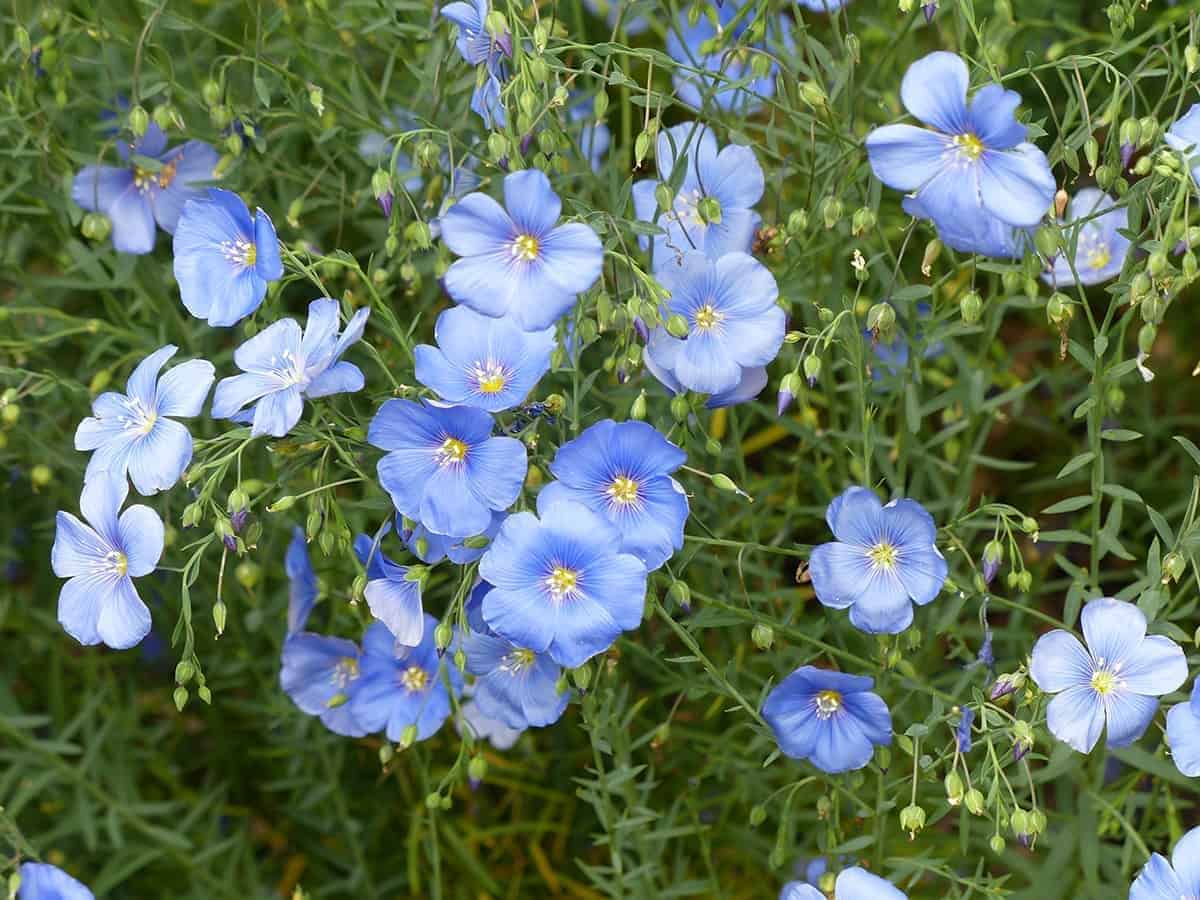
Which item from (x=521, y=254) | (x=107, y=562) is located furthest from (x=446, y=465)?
(x=107, y=562)

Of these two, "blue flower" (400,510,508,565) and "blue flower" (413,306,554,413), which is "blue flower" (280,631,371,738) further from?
"blue flower" (413,306,554,413)

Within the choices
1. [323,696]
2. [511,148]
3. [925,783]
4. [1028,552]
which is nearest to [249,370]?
[511,148]

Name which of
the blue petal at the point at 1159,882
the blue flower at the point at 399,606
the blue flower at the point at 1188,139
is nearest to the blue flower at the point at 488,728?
the blue flower at the point at 399,606

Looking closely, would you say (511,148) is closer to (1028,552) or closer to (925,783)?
(925,783)

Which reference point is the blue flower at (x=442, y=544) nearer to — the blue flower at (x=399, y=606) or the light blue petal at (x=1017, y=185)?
the blue flower at (x=399, y=606)

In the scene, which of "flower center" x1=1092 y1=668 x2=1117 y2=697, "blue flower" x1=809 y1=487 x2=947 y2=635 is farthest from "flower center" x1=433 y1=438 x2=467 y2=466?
"flower center" x1=1092 y1=668 x2=1117 y2=697

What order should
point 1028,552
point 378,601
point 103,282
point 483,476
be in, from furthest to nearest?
point 1028,552 → point 103,282 → point 378,601 → point 483,476
